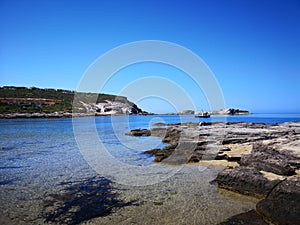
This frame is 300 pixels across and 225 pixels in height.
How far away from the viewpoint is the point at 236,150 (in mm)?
17312

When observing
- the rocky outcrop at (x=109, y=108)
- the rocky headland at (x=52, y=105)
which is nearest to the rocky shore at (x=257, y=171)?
the rocky headland at (x=52, y=105)

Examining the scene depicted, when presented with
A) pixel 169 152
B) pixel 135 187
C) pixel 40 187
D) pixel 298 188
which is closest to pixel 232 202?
pixel 298 188

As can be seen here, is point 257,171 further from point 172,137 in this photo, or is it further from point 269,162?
point 172,137

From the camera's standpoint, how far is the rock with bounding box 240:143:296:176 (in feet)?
33.9

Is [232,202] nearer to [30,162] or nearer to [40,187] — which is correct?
[40,187]

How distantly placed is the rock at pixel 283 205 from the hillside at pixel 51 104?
89144 millimetres

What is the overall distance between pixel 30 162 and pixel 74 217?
10.3m

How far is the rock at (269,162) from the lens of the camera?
10336 millimetres

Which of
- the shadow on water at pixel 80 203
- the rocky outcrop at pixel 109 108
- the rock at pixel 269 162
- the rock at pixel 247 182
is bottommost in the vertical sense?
the shadow on water at pixel 80 203

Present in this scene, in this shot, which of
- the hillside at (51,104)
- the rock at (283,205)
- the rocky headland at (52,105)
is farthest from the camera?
the hillside at (51,104)

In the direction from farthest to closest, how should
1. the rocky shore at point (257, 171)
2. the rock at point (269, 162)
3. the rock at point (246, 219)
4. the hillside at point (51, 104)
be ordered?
→ the hillside at point (51, 104), the rock at point (269, 162), the rocky shore at point (257, 171), the rock at point (246, 219)

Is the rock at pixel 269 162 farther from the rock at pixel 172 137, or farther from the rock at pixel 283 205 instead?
the rock at pixel 172 137

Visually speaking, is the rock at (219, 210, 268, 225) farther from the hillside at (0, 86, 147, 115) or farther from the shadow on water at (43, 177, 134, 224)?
the hillside at (0, 86, 147, 115)

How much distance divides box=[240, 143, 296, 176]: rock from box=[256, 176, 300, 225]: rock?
3.07 m
